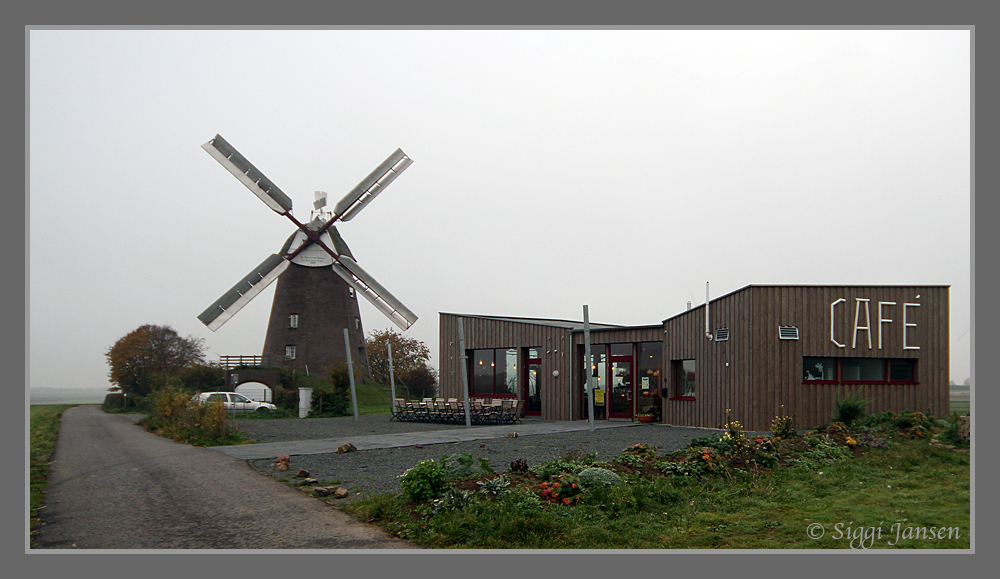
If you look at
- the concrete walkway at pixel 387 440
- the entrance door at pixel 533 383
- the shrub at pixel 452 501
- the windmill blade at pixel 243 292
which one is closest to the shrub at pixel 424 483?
the shrub at pixel 452 501

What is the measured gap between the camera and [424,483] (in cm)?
674

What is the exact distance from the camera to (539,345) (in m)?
22.6

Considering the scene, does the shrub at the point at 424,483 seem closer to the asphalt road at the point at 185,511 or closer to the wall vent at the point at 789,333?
the asphalt road at the point at 185,511

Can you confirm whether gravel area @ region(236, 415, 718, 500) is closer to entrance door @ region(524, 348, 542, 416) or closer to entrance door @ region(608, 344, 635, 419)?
entrance door @ region(608, 344, 635, 419)

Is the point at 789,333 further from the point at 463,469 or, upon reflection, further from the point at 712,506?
the point at 463,469

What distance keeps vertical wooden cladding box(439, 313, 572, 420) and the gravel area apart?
3.85 m

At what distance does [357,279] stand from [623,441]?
66.7ft

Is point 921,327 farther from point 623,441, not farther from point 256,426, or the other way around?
point 256,426

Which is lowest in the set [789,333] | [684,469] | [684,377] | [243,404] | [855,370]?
[243,404]

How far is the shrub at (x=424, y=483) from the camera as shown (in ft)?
22.0

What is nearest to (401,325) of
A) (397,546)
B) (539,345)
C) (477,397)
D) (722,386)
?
(477,397)

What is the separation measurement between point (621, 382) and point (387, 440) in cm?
844

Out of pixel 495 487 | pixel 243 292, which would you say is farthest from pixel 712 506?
pixel 243 292

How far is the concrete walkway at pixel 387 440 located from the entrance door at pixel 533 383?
4202mm
